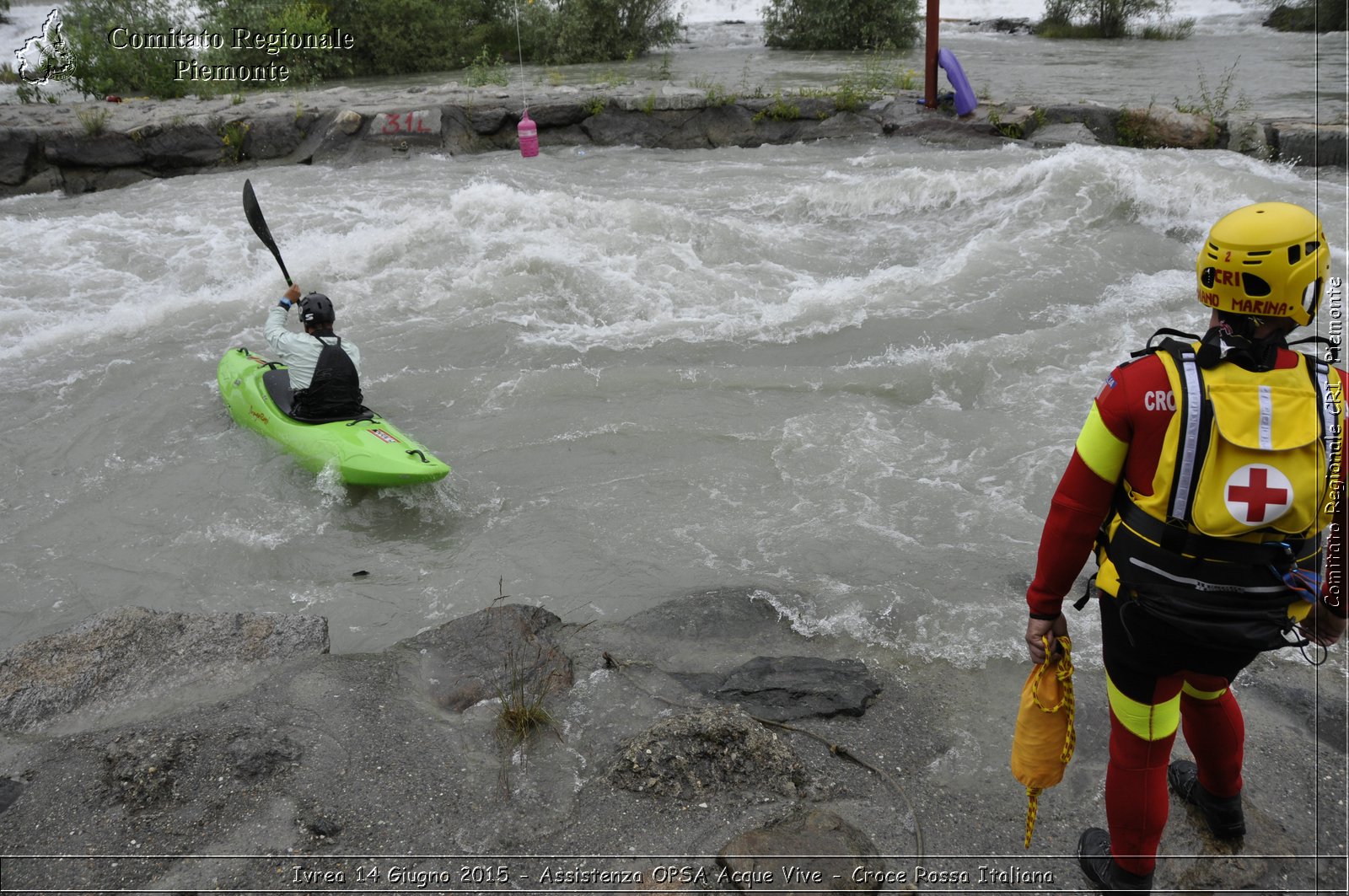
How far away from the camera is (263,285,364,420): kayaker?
5.25 m

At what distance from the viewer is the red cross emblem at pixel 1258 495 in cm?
175

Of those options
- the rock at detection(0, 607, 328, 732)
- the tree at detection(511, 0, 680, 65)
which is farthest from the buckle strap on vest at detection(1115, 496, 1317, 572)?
the tree at detection(511, 0, 680, 65)

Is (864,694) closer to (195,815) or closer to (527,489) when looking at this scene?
(195,815)

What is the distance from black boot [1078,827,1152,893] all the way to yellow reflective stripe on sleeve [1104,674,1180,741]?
1.24 ft

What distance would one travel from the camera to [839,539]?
14.4 feet

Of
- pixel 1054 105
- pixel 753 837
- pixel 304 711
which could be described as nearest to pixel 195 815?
pixel 304 711

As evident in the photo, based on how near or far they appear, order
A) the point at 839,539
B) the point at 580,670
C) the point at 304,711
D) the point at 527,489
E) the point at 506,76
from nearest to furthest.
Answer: the point at 304,711, the point at 580,670, the point at 839,539, the point at 527,489, the point at 506,76

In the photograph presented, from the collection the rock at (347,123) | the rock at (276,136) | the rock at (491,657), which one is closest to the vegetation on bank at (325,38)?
the rock at (276,136)

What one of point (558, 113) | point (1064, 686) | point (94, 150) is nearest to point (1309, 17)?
point (558, 113)

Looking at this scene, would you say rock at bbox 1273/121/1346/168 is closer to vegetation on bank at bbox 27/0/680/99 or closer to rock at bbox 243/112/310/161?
rock at bbox 243/112/310/161

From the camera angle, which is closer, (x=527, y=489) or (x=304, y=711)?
(x=304, y=711)

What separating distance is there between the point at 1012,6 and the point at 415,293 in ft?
61.2

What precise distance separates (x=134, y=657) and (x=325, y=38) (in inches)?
630

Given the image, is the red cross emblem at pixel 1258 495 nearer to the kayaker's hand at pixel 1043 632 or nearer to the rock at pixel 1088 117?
the kayaker's hand at pixel 1043 632
